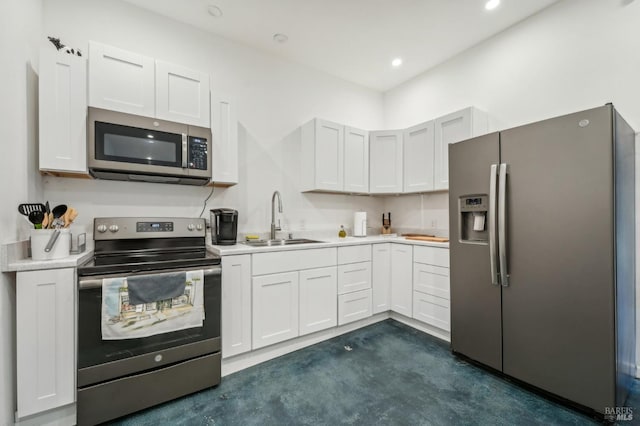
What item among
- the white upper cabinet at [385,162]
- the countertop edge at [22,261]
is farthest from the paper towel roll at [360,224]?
the countertop edge at [22,261]

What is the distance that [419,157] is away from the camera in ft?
10.4

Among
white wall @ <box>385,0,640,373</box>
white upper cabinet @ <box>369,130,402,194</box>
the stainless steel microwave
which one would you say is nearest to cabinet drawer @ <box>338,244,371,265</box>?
white upper cabinet @ <box>369,130,402,194</box>

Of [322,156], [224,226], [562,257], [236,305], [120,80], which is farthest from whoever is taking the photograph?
[322,156]

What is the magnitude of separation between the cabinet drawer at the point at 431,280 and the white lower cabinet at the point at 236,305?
173 cm

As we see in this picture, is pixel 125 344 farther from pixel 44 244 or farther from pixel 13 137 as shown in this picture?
pixel 13 137

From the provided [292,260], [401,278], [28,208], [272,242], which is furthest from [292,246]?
[28,208]

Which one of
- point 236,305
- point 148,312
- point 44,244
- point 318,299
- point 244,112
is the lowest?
point 318,299

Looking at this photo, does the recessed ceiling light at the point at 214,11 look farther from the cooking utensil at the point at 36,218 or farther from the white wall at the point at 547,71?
the white wall at the point at 547,71

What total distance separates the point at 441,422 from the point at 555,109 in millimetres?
2702

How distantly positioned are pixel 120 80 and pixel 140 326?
67.5 inches

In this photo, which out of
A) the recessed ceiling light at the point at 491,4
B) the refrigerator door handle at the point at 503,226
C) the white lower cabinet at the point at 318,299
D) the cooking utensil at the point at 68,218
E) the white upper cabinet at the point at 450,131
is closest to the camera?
the cooking utensil at the point at 68,218

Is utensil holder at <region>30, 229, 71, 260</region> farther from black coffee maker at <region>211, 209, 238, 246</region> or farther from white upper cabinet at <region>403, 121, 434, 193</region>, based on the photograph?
white upper cabinet at <region>403, 121, 434, 193</region>

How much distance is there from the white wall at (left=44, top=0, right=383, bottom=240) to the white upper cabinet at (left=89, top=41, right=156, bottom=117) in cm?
49

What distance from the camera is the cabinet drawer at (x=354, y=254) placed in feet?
8.83
